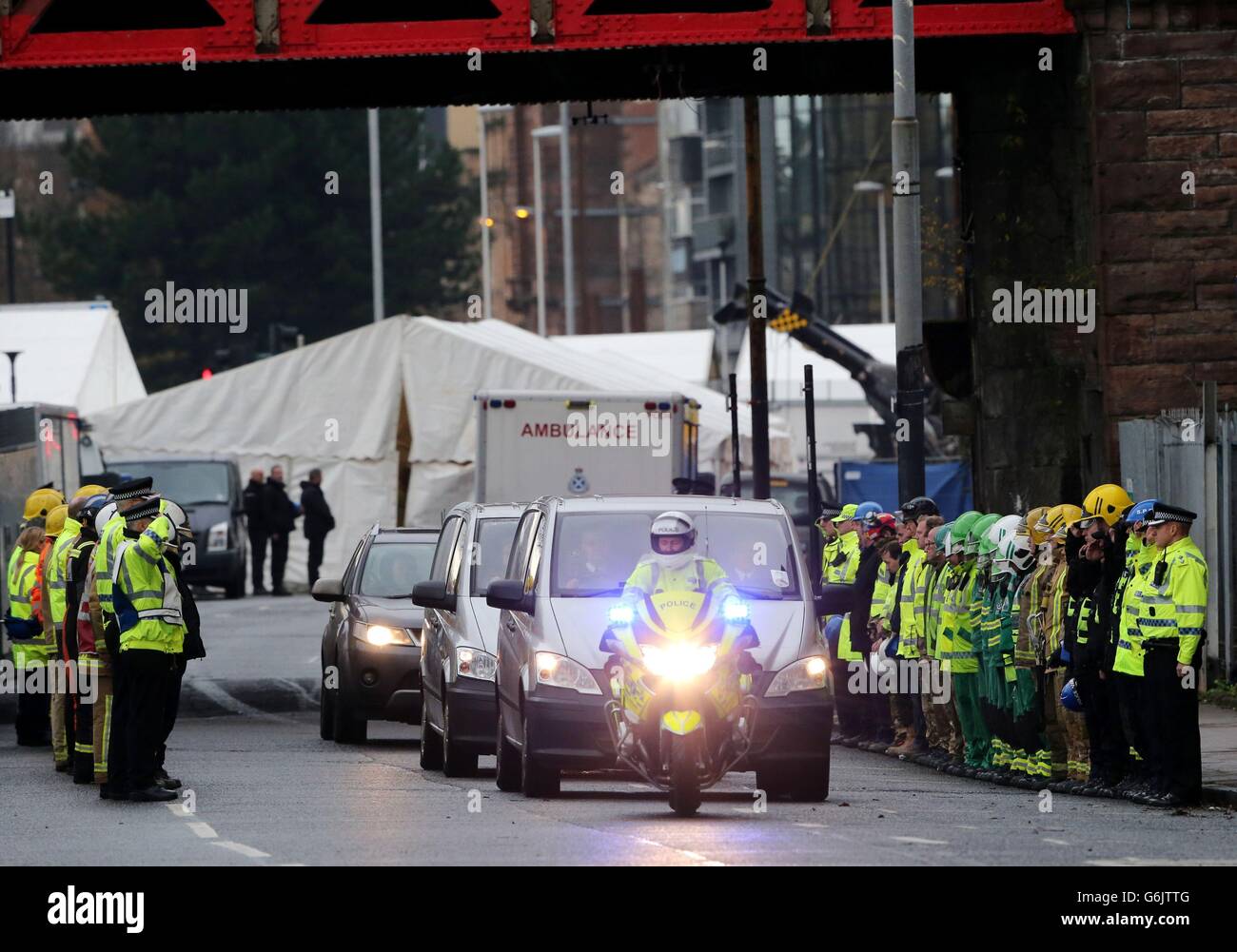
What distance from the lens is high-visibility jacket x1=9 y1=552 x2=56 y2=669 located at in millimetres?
19688

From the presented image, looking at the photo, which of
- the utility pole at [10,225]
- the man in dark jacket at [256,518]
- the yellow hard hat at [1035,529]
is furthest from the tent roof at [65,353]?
the yellow hard hat at [1035,529]

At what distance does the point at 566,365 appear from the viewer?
40875 mm

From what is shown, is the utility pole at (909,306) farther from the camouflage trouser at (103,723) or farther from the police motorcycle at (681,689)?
the police motorcycle at (681,689)

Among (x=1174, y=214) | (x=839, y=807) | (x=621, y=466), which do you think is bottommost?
(x=839, y=807)

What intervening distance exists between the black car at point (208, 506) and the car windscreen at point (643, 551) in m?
26.7

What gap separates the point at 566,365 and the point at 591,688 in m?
25.9

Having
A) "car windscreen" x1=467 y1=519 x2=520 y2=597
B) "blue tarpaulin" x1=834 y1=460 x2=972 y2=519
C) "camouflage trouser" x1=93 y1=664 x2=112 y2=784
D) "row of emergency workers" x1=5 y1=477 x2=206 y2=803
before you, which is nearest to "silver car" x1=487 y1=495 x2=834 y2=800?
"car windscreen" x1=467 y1=519 x2=520 y2=597

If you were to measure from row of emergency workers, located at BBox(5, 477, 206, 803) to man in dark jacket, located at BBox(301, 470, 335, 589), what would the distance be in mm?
22607

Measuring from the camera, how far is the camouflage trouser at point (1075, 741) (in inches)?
662

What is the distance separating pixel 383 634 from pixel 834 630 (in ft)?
11.8

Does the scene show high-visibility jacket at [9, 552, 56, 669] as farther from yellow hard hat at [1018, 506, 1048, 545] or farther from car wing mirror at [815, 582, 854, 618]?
yellow hard hat at [1018, 506, 1048, 545]
